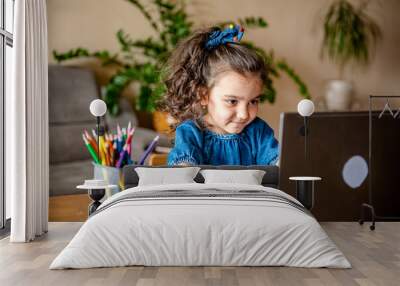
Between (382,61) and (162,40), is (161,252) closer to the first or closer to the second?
(162,40)

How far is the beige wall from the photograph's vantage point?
6.46 metres

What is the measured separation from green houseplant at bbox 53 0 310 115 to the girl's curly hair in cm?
179

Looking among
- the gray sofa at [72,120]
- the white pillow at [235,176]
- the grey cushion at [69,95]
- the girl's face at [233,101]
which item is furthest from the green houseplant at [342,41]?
the white pillow at [235,176]

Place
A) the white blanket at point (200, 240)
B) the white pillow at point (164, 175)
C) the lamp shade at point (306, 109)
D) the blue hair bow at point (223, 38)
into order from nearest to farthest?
the white blanket at point (200, 240), the lamp shade at point (306, 109), the white pillow at point (164, 175), the blue hair bow at point (223, 38)

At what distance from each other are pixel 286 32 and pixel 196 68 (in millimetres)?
3050

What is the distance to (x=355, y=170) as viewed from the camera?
11.6ft

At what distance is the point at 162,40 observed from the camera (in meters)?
6.27

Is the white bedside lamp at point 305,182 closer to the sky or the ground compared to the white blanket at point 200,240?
closer to the sky

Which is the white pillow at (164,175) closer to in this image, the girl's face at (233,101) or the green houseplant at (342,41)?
the girl's face at (233,101)

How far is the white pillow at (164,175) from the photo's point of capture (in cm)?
348

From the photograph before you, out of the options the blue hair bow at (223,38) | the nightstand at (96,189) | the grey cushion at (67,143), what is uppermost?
the blue hair bow at (223,38)

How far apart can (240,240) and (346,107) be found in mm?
4101

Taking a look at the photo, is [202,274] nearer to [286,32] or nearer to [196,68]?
[196,68]

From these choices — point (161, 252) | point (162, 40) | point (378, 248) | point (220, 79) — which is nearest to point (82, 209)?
point (220, 79)
